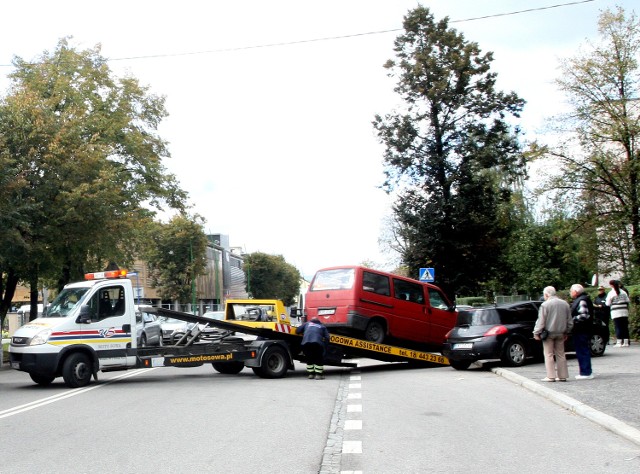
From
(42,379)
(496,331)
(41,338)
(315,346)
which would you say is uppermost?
(41,338)

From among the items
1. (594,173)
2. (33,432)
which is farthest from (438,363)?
(594,173)

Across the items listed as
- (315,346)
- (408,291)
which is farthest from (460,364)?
(315,346)

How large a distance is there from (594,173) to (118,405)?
72.0 feet

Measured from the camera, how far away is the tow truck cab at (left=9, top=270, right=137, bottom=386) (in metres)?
14.2

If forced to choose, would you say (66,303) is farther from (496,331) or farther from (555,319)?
(555,319)

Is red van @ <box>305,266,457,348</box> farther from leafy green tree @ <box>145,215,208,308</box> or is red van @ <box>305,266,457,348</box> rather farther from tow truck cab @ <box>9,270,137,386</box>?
leafy green tree @ <box>145,215,208,308</box>

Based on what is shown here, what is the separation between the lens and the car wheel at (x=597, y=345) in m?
18.1

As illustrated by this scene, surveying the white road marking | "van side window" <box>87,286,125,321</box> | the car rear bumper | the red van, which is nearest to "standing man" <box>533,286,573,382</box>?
the car rear bumper

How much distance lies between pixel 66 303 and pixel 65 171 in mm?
10912

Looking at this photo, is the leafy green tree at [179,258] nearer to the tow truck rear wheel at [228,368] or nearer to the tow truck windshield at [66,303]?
the tow truck rear wheel at [228,368]

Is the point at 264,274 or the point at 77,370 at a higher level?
the point at 264,274

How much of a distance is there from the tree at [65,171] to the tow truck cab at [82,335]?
23.7ft

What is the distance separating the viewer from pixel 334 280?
1772 cm

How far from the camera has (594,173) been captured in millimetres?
27828
